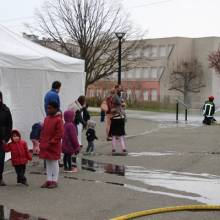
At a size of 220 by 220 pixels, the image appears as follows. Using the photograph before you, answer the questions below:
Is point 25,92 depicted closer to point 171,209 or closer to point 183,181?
point 183,181

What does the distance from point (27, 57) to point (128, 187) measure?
4.87 m

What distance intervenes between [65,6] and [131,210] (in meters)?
31.4

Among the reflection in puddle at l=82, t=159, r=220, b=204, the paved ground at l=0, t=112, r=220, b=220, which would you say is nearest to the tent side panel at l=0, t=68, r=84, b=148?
the paved ground at l=0, t=112, r=220, b=220

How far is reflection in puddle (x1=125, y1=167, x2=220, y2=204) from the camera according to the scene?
347 inches

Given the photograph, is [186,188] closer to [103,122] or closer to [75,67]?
[75,67]

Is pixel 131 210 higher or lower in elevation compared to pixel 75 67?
lower

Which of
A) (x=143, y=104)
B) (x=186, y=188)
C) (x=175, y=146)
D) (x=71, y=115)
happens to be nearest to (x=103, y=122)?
(x=175, y=146)

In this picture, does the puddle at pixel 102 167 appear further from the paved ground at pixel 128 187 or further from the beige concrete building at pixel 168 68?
the beige concrete building at pixel 168 68

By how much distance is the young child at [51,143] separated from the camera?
30.2ft

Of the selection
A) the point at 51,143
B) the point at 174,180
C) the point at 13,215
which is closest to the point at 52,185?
the point at 51,143

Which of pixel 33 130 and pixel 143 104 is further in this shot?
pixel 143 104

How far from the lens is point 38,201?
823cm

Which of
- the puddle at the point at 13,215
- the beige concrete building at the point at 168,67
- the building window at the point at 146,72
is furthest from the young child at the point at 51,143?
the building window at the point at 146,72

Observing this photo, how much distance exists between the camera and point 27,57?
504 inches
